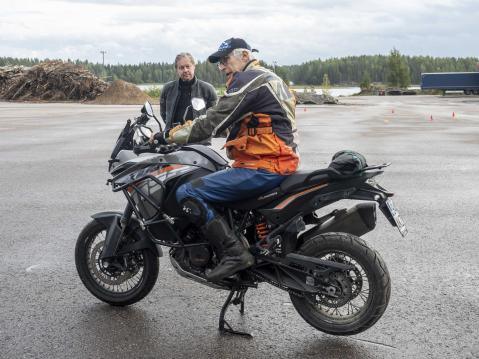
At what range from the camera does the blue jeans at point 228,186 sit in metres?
4.46

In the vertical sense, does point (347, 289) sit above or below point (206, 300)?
above

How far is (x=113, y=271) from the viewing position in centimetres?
519

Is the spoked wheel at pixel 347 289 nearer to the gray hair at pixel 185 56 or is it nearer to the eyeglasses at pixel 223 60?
the eyeglasses at pixel 223 60

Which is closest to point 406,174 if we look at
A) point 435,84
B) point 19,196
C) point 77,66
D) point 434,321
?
point 19,196

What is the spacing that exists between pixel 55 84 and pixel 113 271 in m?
47.9

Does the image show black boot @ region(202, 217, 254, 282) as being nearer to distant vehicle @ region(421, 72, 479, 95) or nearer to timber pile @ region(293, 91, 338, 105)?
timber pile @ region(293, 91, 338, 105)

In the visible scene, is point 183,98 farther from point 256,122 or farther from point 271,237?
point 271,237

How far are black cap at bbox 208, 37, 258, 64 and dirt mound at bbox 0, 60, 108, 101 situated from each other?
47.0 metres

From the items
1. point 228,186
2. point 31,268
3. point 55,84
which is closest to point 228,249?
point 228,186

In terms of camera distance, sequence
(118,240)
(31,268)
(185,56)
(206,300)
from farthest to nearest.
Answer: (185,56), (31,268), (206,300), (118,240)

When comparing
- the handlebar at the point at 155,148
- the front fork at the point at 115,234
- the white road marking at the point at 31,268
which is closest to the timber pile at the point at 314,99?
the white road marking at the point at 31,268

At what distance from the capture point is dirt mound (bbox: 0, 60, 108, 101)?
165ft

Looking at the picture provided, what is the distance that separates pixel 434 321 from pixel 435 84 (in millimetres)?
76403

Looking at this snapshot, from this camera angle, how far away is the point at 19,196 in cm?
995
